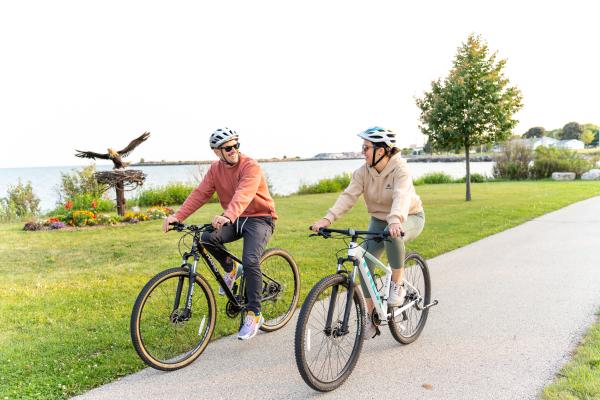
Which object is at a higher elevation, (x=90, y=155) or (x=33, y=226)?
(x=90, y=155)

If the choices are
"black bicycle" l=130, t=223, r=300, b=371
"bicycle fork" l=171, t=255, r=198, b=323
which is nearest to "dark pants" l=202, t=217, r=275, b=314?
"black bicycle" l=130, t=223, r=300, b=371

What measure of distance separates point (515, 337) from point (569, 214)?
1187 cm

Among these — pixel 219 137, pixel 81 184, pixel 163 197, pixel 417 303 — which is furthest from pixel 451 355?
pixel 163 197

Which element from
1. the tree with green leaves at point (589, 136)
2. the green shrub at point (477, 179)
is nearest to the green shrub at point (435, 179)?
the green shrub at point (477, 179)

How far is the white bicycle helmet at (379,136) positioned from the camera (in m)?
4.47

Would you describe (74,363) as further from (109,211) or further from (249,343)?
(109,211)

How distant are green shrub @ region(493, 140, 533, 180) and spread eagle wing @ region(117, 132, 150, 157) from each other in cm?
2579

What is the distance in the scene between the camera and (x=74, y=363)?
15.3ft

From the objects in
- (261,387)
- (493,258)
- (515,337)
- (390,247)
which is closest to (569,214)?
(493,258)

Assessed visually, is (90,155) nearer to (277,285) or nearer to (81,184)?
(81,184)

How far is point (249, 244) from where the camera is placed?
16.1 feet

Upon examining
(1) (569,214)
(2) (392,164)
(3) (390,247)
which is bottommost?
(1) (569,214)

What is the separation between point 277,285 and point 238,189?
1.33 meters

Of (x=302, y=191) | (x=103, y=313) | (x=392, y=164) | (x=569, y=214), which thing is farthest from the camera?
(x=302, y=191)
